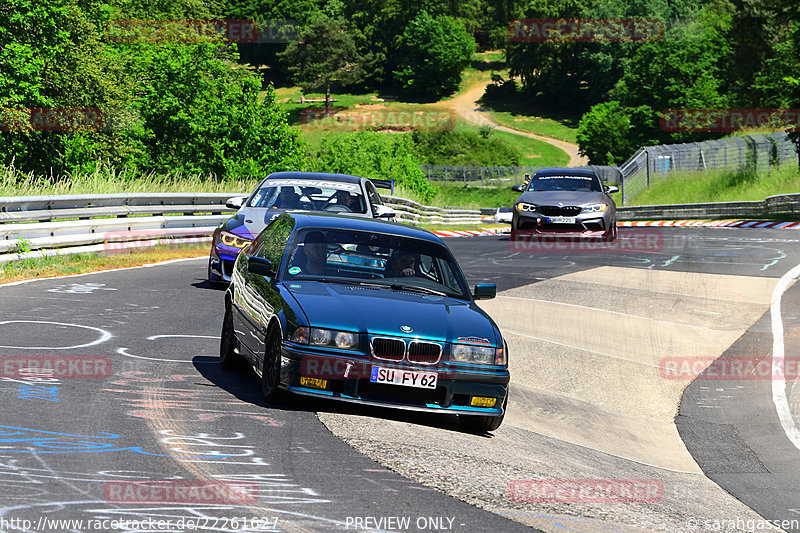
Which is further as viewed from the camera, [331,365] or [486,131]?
[486,131]

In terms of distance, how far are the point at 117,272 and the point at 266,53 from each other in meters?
155

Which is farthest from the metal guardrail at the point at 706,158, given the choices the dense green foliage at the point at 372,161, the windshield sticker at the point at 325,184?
the windshield sticker at the point at 325,184

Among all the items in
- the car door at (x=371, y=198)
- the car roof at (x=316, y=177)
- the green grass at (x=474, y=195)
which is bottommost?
the green grass at (x=474, y=195)

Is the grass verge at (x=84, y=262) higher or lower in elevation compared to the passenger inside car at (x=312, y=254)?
lower

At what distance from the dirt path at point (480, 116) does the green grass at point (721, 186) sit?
60293mm

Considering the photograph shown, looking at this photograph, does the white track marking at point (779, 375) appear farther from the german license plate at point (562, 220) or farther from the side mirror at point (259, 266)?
the german license plate at point (562, 220)

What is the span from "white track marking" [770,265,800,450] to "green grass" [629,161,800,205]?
29.7 meters

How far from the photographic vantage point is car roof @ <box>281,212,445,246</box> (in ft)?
30.7

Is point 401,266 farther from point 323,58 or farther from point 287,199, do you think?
point 323,58

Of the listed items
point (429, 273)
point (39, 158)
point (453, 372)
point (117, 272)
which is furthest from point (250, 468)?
point (39, 158)

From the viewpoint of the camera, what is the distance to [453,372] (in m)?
7.88

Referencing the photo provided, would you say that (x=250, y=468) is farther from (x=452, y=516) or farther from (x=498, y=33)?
(x=498, y=33)

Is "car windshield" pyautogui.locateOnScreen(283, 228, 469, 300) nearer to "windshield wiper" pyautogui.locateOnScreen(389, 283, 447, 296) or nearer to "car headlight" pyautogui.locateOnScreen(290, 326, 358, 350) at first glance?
"windshield wiper" pyautogui.locateOnScreen(389, 283, 447, 296)

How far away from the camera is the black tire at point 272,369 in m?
7.96
